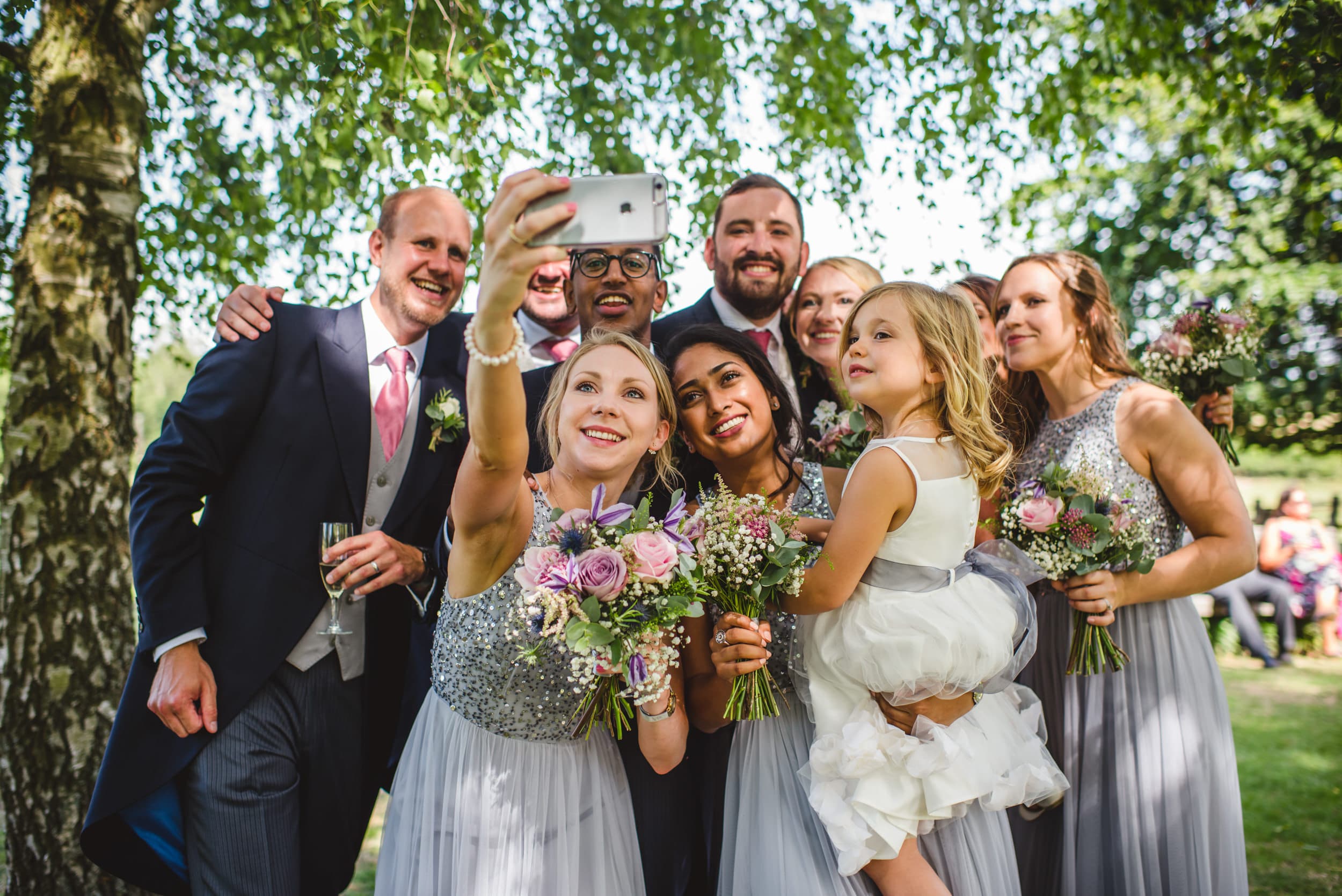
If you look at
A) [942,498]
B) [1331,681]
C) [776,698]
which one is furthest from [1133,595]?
[1331,681]

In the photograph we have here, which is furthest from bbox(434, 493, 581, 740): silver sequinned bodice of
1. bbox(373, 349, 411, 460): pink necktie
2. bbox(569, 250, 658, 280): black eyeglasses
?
bbox(569, 250, 658, 280): black eyeglasses

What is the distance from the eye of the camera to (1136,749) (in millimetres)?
3408

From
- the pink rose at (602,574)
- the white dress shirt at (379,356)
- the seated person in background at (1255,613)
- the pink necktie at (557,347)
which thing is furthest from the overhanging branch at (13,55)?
the seated person in background at (1255,613)

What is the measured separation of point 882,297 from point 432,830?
222cm

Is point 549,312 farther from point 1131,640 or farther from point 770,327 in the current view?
point 1131,640

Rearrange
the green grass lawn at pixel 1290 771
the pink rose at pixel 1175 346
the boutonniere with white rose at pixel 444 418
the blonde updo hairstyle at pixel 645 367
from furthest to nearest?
1. the green grass lawn at pixel 1290 771
2. the pink rose at pixel 1175 346
3. the boutonniere with white rose at pixel 444 418
4. the blonde updo hairstyle at pixel 645 367

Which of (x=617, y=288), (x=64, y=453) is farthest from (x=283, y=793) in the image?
(x=617, y=288)

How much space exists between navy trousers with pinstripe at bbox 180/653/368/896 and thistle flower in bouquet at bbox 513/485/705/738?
4.27 ft

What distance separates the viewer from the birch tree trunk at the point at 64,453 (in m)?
4.20

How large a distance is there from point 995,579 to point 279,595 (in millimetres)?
2539

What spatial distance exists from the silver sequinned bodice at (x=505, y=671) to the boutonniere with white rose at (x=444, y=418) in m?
0.80

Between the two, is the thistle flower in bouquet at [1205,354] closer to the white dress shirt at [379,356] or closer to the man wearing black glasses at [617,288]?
the man wearing black glasses at [617,288]

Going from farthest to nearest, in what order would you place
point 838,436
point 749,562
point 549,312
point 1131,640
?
1. point 549,312
2. point 838,436
3. point 1131,640
4. point 749,562

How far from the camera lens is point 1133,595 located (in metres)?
3.36
